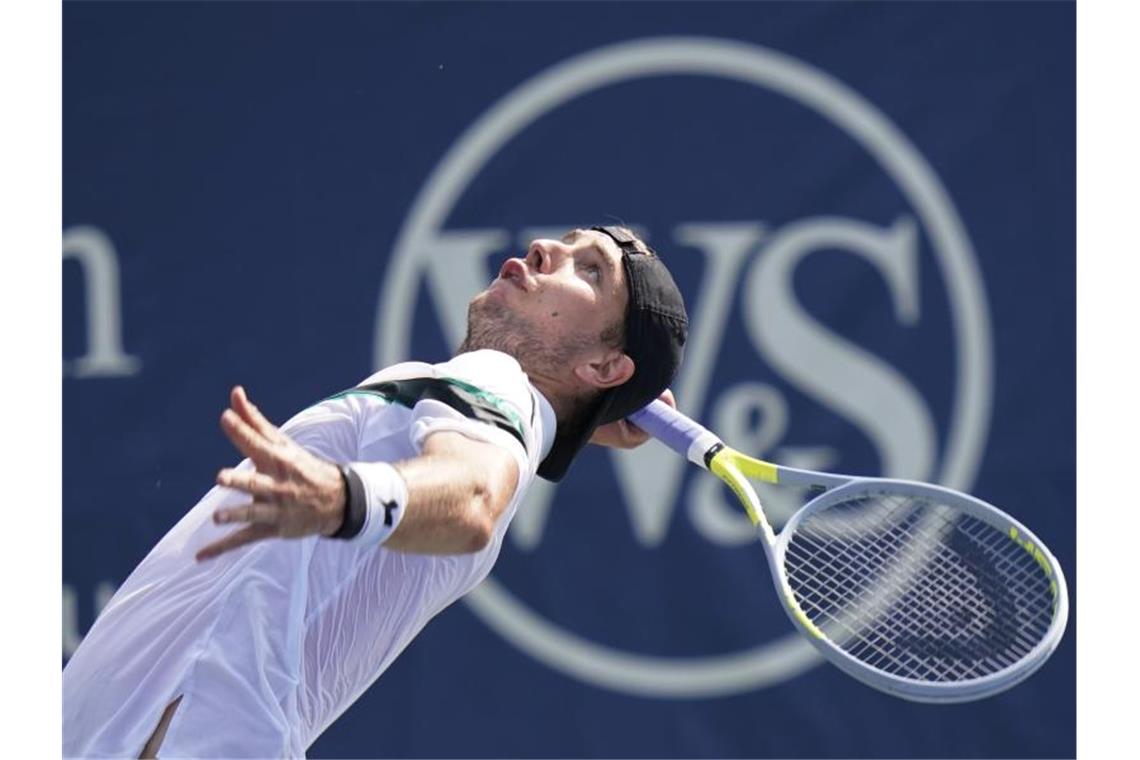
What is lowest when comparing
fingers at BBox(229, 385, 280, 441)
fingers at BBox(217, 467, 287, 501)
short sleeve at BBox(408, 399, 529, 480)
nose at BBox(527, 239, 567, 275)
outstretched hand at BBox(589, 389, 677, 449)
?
outstretched hand at BBox(589, 389, 677, 449)

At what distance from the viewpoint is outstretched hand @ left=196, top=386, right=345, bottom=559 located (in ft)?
7.61

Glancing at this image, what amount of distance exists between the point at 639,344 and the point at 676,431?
25 centimetres

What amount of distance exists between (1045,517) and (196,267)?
8.01 ft

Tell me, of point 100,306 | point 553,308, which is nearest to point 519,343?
point 553,308

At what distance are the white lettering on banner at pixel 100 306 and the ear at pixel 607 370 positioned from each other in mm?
2338

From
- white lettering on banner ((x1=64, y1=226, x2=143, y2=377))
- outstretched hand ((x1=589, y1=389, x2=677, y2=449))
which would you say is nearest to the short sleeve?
outstretched hand ((x1=589, y1=389, x2=677, y2=449))

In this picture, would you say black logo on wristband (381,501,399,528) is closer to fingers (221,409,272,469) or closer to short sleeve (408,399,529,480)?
fingers (221,409,272,469)

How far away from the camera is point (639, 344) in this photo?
11.3ft

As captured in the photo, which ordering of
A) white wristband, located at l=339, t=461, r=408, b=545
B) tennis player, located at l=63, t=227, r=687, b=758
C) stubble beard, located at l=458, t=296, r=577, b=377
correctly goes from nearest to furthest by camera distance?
white wristband, located at l=339, t=461, r=408, b=545
tennis player, located at l=63, t=227, r=687, b=758
stubble beard, located at l=458, t=296, r=577, b=377

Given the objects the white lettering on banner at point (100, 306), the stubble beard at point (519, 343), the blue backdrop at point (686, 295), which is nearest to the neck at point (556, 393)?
the stubble beard at point (519, 343)

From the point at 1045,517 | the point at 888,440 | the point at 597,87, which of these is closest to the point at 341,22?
the point at 597,87

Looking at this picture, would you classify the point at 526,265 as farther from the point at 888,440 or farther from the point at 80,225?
the point at 80,225

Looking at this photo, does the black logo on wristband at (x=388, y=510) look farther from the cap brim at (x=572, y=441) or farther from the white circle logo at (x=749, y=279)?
the white circle logo at (x=749, y=279)

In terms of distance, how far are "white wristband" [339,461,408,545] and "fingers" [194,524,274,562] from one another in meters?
0.14
